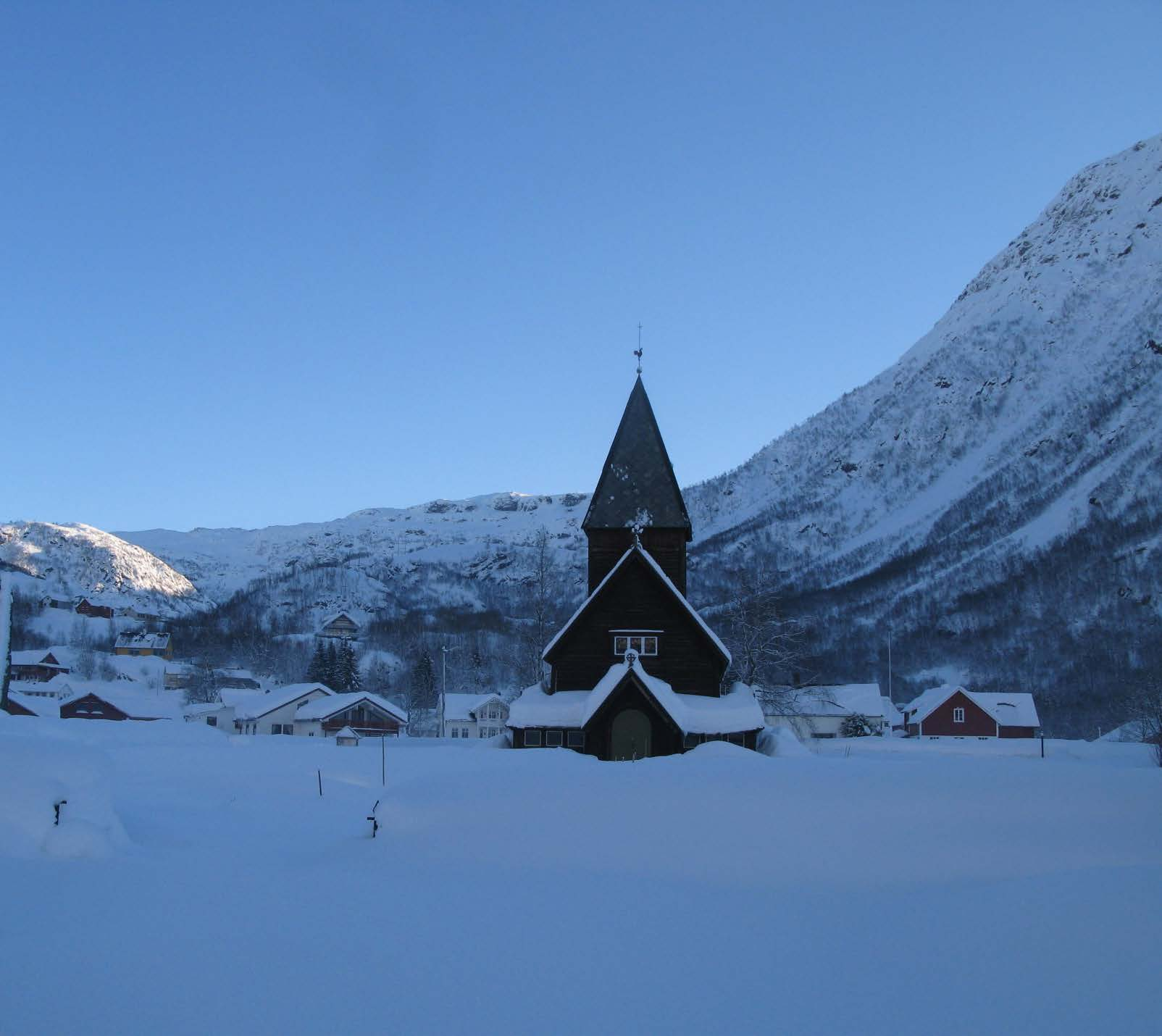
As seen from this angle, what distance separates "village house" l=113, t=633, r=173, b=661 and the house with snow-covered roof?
125917mm

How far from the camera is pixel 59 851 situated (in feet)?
37.3

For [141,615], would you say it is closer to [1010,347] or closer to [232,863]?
[1010,347]

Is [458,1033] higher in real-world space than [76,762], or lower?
lower

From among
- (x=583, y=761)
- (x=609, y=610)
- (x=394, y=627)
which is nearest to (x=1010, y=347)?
(x=394, y=627)

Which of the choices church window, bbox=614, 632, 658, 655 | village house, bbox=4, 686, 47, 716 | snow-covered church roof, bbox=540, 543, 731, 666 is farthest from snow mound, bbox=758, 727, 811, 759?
village house, bbox=4, 686, 47, 716

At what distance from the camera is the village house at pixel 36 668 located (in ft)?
346

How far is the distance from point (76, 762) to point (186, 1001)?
6.68 meters

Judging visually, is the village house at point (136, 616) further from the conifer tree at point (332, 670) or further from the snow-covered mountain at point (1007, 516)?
the conifer tree at point (332, 670)

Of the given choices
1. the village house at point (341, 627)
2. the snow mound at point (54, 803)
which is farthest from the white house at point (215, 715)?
the village house at point (341, 627)

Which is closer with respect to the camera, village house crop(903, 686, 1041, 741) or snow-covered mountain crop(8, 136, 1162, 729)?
village house crop(903, 686, 1041, 741)

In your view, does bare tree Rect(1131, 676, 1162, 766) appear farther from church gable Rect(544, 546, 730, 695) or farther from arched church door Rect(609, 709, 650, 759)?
church gable Rect(544, 546, 730, 695)

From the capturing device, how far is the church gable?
90.9 feet

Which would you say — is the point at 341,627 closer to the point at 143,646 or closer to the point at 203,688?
the point at 143,646

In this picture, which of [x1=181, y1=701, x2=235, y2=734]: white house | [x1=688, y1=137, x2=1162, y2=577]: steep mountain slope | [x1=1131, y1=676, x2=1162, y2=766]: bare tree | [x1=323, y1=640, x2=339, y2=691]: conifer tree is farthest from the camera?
[x1=688, y1=137, x2=1162, y2=577]: steep mountain slope
